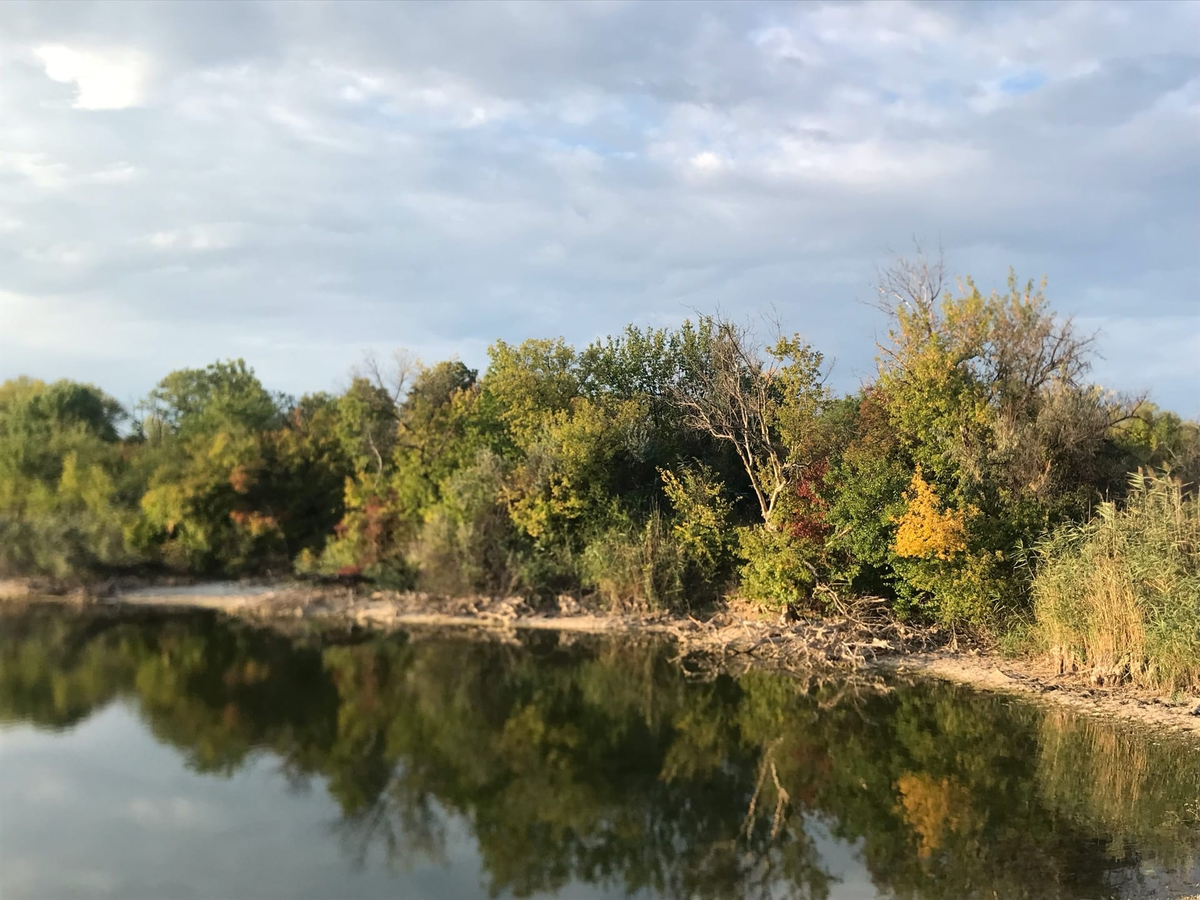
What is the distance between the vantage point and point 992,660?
53.6 feet

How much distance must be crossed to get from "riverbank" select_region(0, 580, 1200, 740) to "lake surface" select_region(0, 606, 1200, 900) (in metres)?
1.03

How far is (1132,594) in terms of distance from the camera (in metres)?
13.4

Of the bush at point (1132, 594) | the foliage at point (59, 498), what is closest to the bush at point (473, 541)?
Result: the foliage at point (59, 498)

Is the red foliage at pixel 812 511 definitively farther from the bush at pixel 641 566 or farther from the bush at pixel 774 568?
the bush at pixel 641 566

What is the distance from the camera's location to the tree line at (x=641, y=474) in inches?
648

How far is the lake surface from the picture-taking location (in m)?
8.65

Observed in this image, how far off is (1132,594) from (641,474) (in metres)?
12.9

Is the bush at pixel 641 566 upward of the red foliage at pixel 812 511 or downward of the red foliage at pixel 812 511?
downward

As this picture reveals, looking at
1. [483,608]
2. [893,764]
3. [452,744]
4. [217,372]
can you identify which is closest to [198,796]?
[452,744]

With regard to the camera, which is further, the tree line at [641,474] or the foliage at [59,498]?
the foliage at [59,498]

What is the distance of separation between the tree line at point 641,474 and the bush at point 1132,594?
107 cm

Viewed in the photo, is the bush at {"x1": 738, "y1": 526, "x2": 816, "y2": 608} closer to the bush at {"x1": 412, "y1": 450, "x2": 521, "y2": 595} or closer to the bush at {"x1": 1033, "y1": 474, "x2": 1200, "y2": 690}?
the bush at {"x1": 1033, "y1": 474, "x2": 1200, "y2": 690}

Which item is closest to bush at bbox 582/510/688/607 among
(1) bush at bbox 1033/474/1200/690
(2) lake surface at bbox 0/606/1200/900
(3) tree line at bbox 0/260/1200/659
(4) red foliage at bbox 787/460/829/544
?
(3) tree line at bbox 0/260/1200/659

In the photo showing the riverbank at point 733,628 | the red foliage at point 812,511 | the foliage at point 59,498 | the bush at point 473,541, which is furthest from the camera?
the foliage at point 59,498
